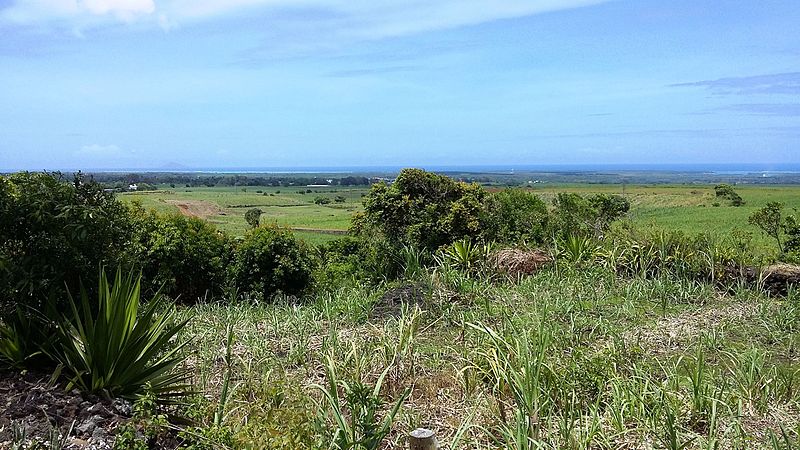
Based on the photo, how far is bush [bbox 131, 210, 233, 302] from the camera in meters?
10.6

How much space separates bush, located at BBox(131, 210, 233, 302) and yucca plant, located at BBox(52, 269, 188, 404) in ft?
22.3

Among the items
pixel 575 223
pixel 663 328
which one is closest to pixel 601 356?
pixel 663 328

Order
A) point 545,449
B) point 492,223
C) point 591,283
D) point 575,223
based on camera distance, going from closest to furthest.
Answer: point 545,449
point 591,283
point 575,223
point 492,223

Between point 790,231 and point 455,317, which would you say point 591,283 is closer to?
point 455,317

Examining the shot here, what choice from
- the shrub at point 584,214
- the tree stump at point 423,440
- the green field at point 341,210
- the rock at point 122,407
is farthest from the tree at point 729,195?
the rock at point 122,407

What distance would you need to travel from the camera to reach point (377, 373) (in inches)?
172

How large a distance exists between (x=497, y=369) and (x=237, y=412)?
1646 mm

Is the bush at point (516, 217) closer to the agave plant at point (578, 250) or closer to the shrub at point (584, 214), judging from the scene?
the shrub at point (584, 214)

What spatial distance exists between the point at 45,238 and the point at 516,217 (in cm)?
898

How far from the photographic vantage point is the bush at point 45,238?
374cm

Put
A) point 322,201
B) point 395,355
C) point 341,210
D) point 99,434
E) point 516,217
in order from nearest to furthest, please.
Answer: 1. point 99,434
2. point 395,355
3. point 516,217
4. point 341,210
5. point 322,201

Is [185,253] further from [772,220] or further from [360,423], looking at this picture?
[772,220]

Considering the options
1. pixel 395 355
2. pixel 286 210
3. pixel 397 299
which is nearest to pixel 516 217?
pixel 397 299

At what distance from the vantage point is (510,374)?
407 cm
